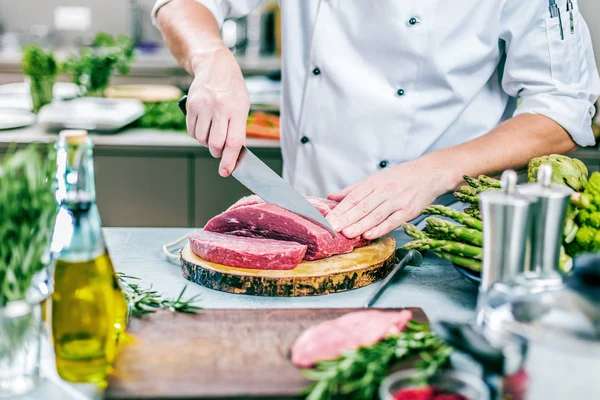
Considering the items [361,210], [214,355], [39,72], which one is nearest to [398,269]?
[361,210]

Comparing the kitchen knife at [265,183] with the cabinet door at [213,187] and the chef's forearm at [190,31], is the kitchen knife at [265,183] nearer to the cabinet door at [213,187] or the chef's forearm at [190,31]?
the chef's forearm at [190,31]

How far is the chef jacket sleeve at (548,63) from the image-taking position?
180 cm

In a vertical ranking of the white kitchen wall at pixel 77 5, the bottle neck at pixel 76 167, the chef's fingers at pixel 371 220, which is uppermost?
the white kitchen wall at pixel 77 5

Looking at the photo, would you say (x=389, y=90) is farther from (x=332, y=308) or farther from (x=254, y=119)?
(x=254, y=119)

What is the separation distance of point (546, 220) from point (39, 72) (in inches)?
106

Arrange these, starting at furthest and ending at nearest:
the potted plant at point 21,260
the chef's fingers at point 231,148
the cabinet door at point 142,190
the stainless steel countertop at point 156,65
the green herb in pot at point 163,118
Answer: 1. the stainless steel countertop at point 156,65
2. the green herb in pot at point 163,118
3. the cabinet door at point 142,190
4. the chef's fingers at point 231,148
5. the potted plant at point 21,260

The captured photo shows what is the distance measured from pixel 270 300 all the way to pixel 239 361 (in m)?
0.32

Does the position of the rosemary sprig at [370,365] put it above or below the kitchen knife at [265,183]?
below

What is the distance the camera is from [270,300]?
1314mm

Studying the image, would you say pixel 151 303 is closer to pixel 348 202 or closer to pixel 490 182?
pixel 348 202

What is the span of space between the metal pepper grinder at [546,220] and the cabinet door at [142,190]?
218 centimetres

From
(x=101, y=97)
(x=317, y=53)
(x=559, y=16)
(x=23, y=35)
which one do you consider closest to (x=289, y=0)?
(x=317, y=53)

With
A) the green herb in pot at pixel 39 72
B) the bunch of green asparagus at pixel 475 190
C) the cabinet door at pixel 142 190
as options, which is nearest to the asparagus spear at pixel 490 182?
the bunch of green asparagus at pixel 475 190

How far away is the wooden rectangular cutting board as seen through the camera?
92 cm
